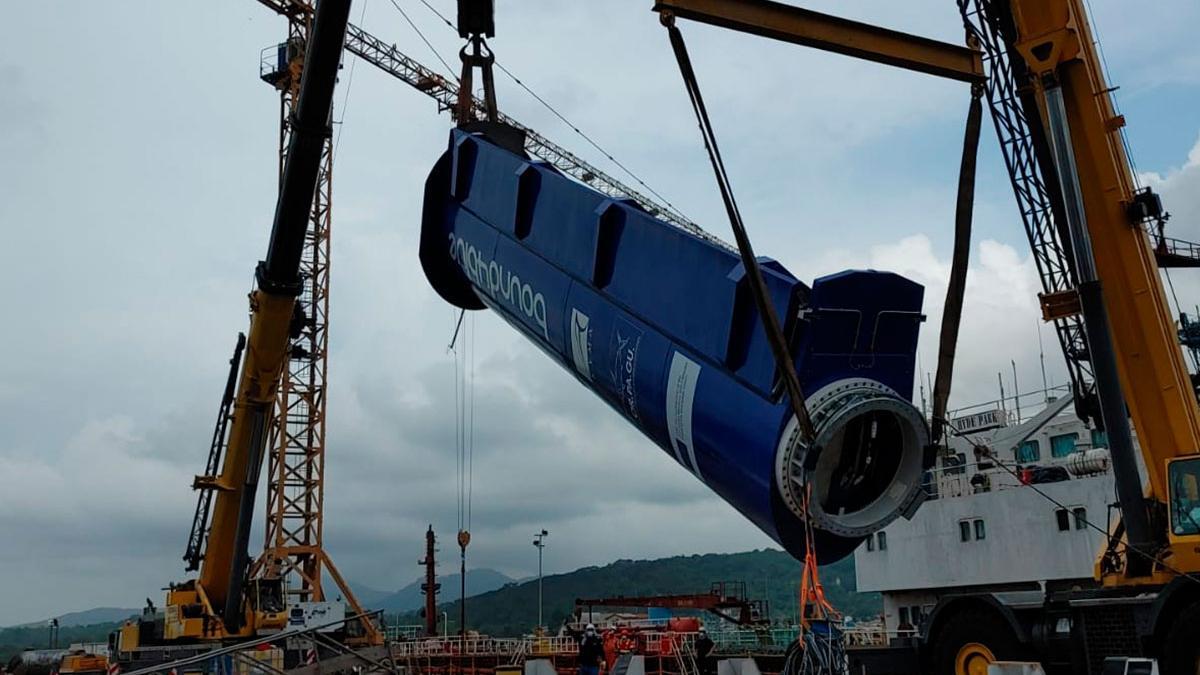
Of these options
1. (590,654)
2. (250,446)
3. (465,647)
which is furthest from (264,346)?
(465,647)

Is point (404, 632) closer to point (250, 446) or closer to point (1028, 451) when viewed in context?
point (250, 446)

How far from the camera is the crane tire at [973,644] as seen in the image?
1057cm

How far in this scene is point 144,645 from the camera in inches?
754

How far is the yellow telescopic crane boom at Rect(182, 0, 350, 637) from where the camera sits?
45.0ft

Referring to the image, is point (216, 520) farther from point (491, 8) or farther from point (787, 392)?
point (787, 392)

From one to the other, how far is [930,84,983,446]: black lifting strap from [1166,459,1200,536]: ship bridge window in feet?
13.6

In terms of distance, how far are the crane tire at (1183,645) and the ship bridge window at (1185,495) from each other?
103 centimetres

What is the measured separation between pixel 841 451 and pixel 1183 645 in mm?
4200

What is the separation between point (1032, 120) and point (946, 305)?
6241 mm

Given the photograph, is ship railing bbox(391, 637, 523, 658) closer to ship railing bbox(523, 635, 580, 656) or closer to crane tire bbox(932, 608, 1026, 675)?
ship railing bbox(523, 635, 580, 656)

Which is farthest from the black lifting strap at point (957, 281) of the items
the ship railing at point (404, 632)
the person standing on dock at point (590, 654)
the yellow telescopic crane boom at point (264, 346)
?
the ship railing at point (404, 632)

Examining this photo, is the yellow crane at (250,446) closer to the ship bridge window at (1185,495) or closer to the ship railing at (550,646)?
the ship railing at (550,646)

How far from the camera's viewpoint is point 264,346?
1733cm

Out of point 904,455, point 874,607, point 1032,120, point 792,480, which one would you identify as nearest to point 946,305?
point 904,455
